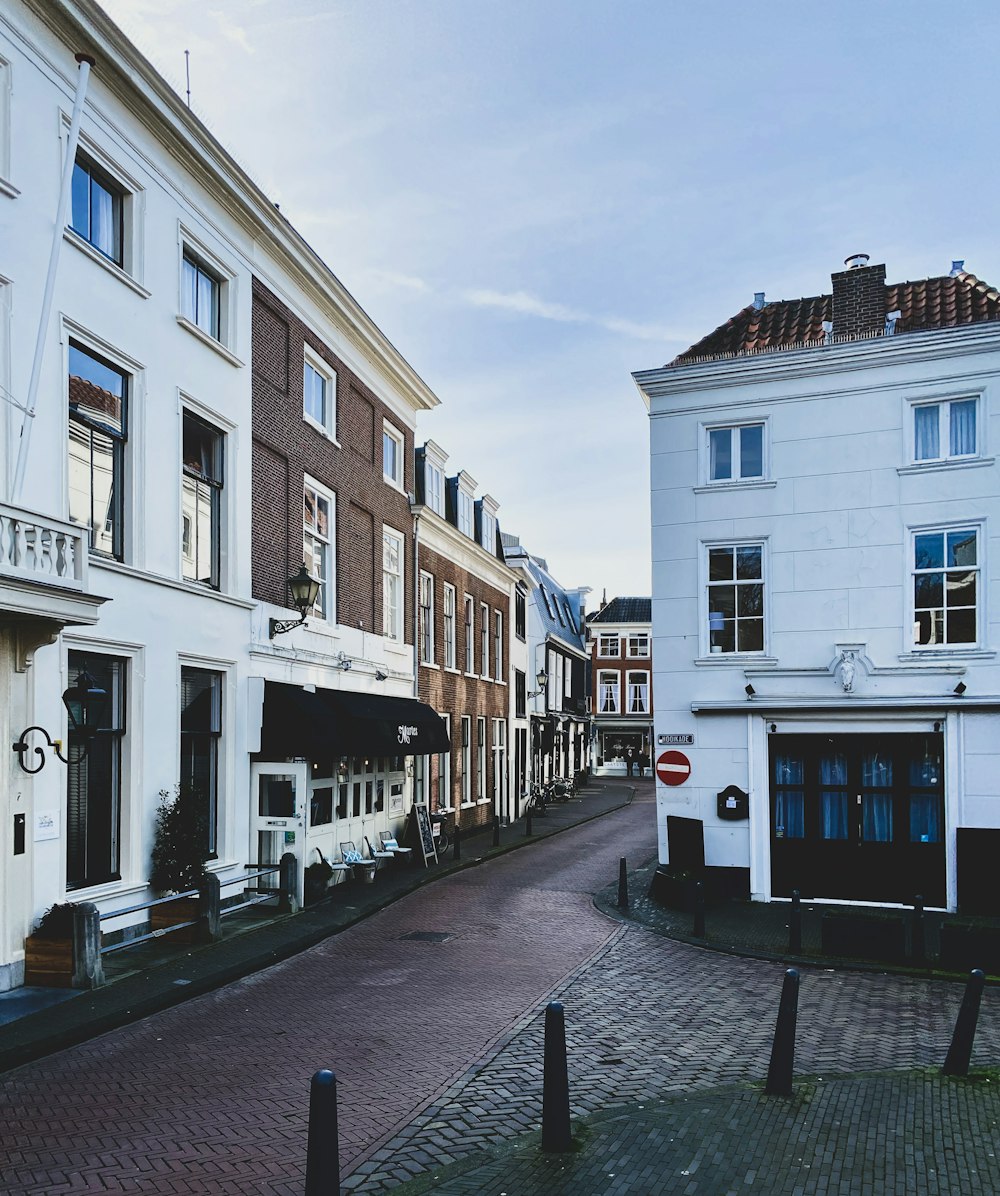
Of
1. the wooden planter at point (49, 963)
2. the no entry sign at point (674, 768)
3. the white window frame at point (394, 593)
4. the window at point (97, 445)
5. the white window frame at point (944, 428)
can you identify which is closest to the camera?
the wooden planter at point (49, 963)

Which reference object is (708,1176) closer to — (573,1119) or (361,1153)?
(573,1119)

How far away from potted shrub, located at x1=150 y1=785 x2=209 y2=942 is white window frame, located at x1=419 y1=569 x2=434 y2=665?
12872 mm

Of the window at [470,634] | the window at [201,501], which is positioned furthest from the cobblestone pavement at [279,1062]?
the window at [470,634]

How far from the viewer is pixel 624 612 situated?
2527 inches

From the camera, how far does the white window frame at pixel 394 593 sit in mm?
24594

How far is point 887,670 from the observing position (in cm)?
1803

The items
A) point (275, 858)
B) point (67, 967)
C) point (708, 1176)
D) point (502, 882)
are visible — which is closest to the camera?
point (708, 1176)

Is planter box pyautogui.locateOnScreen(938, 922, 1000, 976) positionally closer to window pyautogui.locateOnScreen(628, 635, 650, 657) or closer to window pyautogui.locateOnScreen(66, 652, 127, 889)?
window pyautogui.locateOnScreen(66, 652, 127, 889)

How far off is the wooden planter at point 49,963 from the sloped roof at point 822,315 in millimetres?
14338

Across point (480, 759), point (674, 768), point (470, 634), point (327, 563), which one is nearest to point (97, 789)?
point (327, 563)

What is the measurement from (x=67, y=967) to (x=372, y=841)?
458 inches

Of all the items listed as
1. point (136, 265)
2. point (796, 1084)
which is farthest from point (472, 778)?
point (796, 1084)

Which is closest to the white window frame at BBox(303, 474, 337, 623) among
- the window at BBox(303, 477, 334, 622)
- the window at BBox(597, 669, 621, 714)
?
the window at BBox(303, 477, 334, 622)

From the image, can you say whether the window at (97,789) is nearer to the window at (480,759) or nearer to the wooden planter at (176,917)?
the wooden planter at (176,917)
